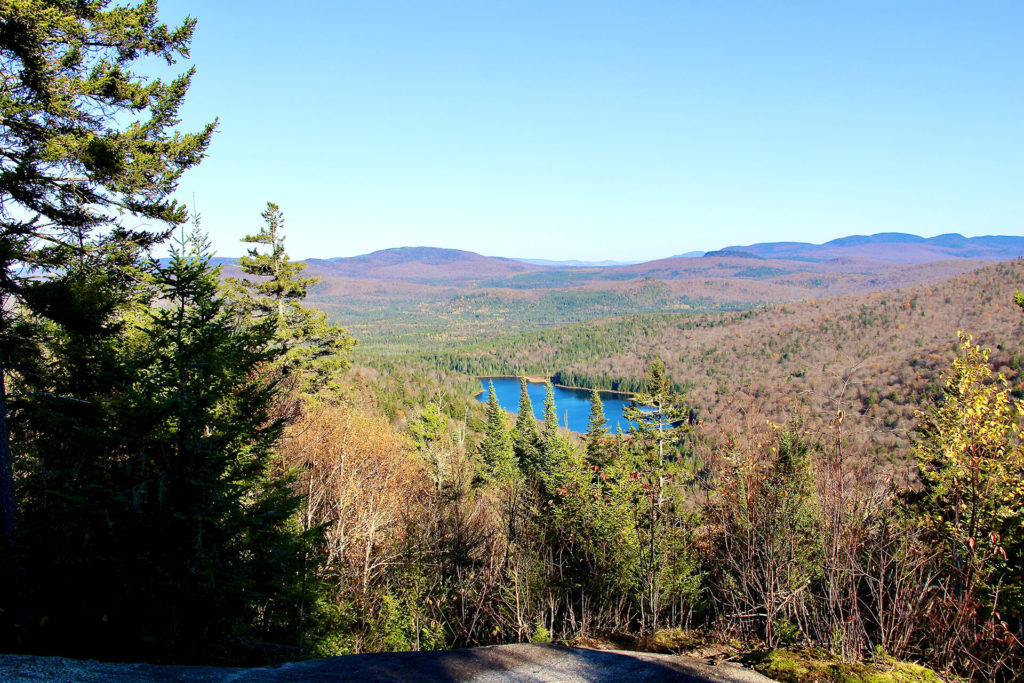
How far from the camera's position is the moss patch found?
4156mm

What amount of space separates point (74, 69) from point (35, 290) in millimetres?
3953

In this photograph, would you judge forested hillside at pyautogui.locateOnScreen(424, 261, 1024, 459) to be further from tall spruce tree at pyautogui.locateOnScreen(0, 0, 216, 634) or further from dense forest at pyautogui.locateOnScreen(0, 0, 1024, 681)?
tall spruce tree at pyautogui.locateOnScreen(0, 0, 216, 634)

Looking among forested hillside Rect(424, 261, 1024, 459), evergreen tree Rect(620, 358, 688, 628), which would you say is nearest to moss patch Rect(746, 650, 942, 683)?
evergreen tree Rect(620, 358, 688, 628)

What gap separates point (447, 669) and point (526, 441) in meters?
32.5

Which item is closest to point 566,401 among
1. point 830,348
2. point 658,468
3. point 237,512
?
point 830,348

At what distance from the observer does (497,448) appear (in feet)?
114

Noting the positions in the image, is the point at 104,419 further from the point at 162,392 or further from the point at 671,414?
the point at 671,414

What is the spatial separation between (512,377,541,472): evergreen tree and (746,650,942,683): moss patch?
25052 mm

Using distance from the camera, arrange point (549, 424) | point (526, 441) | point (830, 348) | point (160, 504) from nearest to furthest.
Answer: point (160, 504) → point (526, 441) → point (549, 424) → point (830, 348)

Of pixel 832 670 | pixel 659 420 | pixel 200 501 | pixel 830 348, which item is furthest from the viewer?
pixel 830 348

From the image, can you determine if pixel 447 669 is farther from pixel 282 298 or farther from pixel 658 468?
pixel 282 298

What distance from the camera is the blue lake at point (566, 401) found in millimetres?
115387

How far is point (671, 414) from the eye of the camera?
20.1 m

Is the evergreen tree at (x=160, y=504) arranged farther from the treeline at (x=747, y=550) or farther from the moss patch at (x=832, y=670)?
the moss patch at (x=832, y=670)
